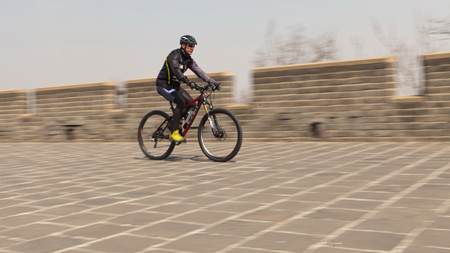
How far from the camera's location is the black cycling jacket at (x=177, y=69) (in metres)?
8.65

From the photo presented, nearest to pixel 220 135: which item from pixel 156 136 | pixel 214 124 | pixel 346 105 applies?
pixel 214 124

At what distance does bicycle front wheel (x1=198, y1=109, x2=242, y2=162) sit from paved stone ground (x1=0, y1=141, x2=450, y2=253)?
212 mm

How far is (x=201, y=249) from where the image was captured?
3551 millimetres

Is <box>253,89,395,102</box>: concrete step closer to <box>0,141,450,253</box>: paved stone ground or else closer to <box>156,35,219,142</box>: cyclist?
<box>0,141,450,253</box>: paved stone ground

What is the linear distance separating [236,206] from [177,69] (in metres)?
4.18

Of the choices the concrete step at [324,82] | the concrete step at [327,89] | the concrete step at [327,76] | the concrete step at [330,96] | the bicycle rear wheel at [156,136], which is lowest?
the bicycle rear wheel at [156,136]

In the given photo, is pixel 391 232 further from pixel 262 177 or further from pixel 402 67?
pixel 402 67

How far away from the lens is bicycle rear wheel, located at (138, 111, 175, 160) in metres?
9.34

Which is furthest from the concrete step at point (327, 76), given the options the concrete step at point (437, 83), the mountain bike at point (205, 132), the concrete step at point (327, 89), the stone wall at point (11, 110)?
the stone wall at point (11, 110)

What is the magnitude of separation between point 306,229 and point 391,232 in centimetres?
62

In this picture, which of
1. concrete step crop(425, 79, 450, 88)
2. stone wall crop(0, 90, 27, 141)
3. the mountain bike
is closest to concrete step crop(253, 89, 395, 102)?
concrete step crop(425, 79, 450, 88)

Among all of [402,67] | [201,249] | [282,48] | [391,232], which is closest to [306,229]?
[391,232]

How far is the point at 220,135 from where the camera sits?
8344 mm

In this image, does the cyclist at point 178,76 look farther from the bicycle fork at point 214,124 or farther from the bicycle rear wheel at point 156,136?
the bicycle fork at point 214,124
